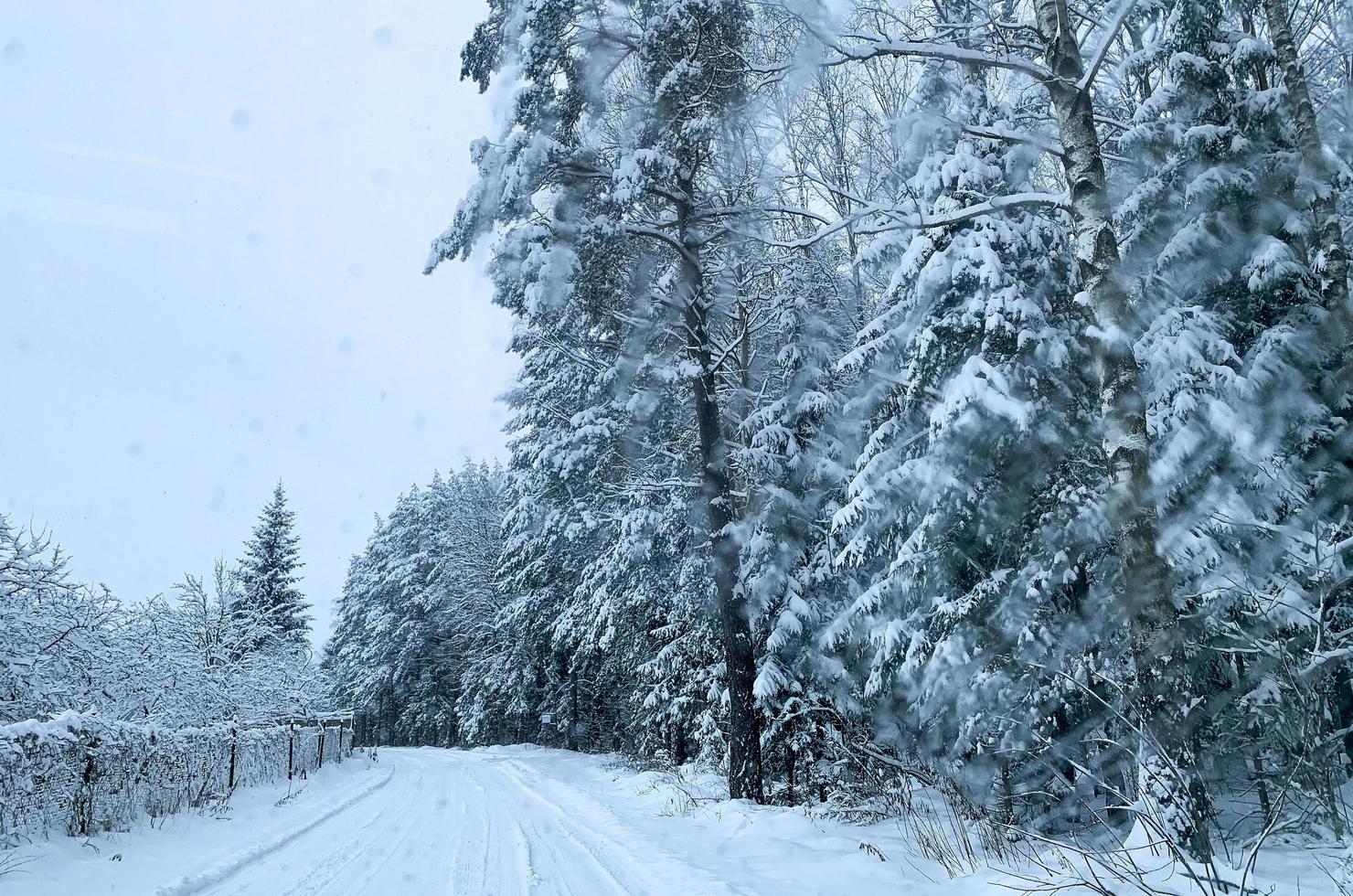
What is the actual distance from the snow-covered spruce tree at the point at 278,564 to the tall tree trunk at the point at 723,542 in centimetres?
3432

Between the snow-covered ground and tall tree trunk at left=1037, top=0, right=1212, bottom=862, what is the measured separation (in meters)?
0.79

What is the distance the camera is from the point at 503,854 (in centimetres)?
884

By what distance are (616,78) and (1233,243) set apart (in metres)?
9.52

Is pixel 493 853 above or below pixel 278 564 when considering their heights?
below

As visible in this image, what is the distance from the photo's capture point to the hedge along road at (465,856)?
7.07 m

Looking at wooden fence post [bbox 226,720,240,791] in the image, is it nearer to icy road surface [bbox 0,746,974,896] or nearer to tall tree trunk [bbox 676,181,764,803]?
icy road surface [bbox 0,746,974,896]

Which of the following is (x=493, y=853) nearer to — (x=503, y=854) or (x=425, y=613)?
(x=503, y=854)

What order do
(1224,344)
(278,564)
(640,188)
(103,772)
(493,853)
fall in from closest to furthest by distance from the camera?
(1224,344)
(493,853)
(103,772)
(640,188)
(278,564)

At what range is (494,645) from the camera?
131 feet

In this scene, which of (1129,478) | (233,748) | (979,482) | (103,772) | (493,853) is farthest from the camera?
(233,748)

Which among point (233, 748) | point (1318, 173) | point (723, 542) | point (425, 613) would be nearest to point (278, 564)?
point (425, 613)

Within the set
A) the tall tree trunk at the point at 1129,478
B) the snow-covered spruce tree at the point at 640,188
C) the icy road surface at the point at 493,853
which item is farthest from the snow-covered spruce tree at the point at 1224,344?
the snow-covered spruce tree at the point at 640,188

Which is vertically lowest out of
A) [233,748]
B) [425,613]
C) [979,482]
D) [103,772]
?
[233,748]

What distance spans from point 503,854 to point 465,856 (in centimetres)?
41
